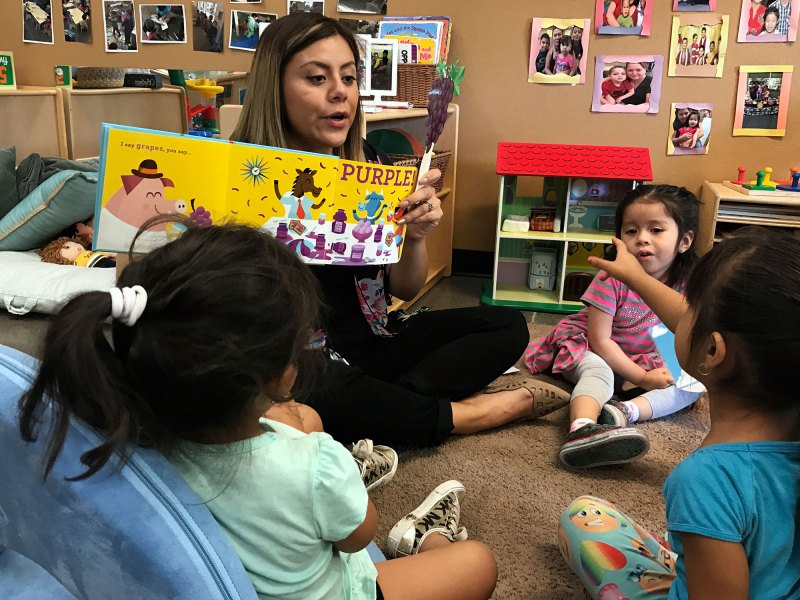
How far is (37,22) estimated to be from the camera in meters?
2.72

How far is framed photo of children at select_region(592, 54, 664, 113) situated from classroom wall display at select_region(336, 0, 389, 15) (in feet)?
2.58

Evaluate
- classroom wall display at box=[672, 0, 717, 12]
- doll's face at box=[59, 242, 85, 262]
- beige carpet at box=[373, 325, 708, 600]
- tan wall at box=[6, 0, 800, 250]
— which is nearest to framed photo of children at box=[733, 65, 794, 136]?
tan wall at box=[6, 0, 800, 250]

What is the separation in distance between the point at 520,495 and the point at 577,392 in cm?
36

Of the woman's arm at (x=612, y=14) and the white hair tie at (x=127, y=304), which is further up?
the woman's arm at (x=612, y=14)

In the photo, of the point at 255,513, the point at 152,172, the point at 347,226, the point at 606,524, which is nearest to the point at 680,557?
the point at 606,524

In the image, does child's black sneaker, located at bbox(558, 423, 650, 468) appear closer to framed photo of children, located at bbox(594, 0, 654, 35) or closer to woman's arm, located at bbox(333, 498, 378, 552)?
woman's arm, located at bbox(333, 498, 378, 552)

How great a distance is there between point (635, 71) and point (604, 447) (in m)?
1.62

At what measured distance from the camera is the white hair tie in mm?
510

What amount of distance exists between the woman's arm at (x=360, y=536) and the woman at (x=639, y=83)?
7.11 ft

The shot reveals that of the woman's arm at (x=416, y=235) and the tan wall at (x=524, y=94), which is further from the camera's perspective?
the tan wall at (x=524, y=94)

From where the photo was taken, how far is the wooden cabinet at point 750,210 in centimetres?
214

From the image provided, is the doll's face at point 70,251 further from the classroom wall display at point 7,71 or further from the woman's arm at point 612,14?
the woman's arm at point 612,14

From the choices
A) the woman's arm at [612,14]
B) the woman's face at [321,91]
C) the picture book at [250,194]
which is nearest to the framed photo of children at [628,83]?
the woman's arm at [612,14]

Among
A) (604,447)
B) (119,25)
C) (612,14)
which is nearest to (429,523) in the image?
(604,447)
